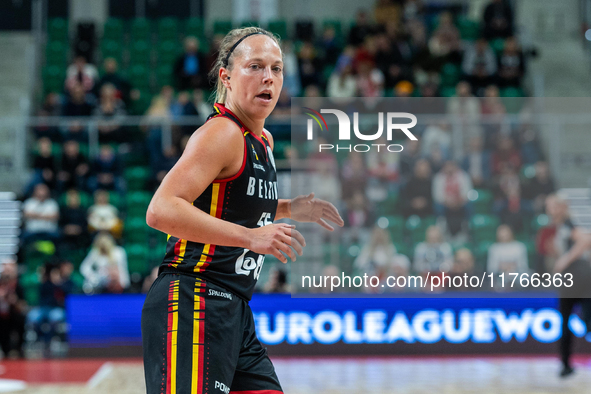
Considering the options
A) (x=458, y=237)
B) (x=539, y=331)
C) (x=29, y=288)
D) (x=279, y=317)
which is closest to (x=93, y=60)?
(x=29, y=288)

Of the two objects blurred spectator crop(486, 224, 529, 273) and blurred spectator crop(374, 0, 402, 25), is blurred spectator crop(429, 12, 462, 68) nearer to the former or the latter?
blurred spectator crop(374, 0, 402, 25)

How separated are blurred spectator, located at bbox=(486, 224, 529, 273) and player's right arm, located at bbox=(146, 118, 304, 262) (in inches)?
189

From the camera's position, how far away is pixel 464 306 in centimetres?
691

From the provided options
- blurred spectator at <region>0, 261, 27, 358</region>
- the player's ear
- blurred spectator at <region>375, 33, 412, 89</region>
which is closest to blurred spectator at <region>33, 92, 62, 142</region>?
blurred spectator at <region>0, 261, 27, 358</region>

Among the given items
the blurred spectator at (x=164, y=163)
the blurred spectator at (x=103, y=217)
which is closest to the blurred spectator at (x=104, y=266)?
the blurred spectator at (x=103, y=217)

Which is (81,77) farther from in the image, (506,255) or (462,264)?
(506,255)

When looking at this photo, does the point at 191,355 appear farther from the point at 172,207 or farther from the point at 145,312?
the point at 172,207

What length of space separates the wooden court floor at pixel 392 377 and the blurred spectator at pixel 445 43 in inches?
253

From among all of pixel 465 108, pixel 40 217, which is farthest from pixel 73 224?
pixel 465 108

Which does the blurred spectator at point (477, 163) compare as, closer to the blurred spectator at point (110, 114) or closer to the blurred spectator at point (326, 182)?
the blurred spectator at point (326, 182)

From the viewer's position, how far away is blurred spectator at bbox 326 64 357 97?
11844 millimetres

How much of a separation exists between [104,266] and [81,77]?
3973mm

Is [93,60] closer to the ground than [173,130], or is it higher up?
higher up

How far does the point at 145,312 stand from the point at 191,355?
264 millimetres
